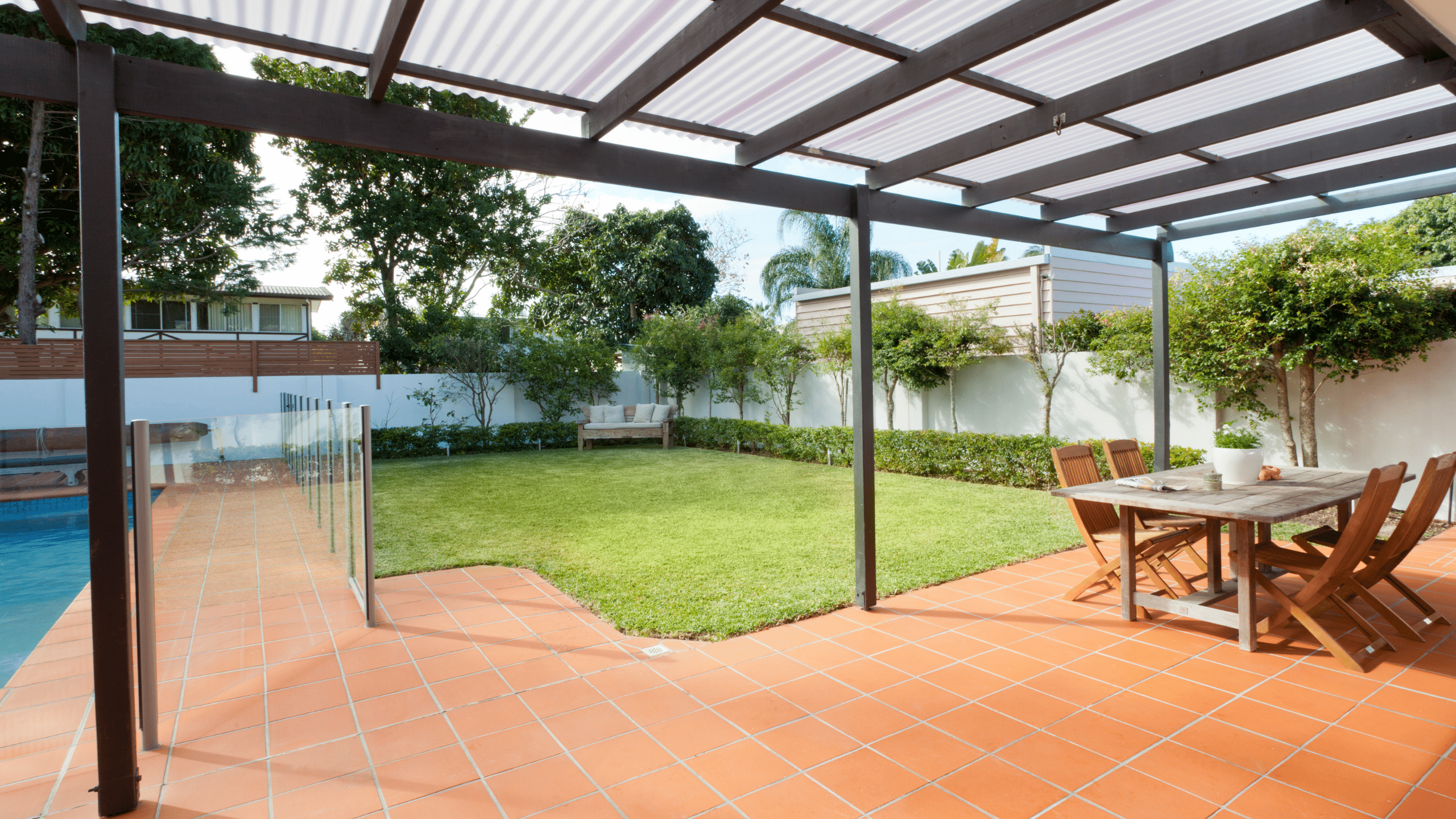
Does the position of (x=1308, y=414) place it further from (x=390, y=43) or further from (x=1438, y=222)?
(x=1438, y=222)

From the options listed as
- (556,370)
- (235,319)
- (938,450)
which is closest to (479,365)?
(556,370)

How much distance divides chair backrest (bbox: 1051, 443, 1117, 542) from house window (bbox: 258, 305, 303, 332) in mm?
25942

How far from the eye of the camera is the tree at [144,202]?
12078 mm

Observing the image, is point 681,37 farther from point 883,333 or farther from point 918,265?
point 918,265

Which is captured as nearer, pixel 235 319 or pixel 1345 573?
pixel 1345 573

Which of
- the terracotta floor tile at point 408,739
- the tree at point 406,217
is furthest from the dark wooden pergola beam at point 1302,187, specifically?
the tree at point 406,217

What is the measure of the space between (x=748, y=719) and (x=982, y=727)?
2.99ft

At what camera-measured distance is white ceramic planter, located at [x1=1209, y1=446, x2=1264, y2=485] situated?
422cm

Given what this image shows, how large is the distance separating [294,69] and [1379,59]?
20.6 meters

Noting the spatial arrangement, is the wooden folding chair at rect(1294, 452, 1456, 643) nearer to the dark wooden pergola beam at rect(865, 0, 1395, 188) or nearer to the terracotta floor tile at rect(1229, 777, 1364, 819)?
the terracotta floor tile at rect(1229, 777, 1364, 819)

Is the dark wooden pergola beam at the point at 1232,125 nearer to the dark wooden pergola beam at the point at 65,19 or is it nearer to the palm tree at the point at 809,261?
the dark wooden pergola beam at the point at 65,19

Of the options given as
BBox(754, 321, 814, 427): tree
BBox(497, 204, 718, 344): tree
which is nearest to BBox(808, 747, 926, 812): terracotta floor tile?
BBox(754, 321, 814, 427): tree

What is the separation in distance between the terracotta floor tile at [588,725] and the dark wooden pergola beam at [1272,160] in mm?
4707

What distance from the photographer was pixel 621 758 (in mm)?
2656
